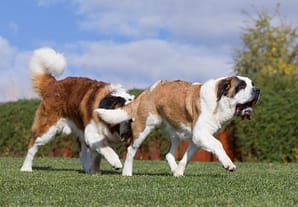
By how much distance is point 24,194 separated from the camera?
22.9 ft

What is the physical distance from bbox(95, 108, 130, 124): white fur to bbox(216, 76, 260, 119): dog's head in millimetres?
1499

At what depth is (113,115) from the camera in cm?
989

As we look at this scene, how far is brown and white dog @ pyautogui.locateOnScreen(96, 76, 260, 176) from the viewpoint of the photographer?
924 cm

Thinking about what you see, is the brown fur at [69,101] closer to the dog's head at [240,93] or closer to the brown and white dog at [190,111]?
the brown and white dog at [190,111]

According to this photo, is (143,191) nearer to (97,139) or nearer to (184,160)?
(184,160)

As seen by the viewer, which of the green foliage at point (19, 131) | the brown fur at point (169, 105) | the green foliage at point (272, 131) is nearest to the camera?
the brown fur at point (169, 105)

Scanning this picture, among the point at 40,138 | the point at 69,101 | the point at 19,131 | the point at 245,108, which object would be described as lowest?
the point at 19,131

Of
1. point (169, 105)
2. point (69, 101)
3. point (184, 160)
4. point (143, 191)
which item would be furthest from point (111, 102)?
point (143, 191)

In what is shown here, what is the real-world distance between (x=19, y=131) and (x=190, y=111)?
12.0 m

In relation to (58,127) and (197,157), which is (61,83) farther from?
(197,157)

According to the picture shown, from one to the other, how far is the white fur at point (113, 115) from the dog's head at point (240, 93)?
150 centimetres

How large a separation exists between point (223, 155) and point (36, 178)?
2.41m

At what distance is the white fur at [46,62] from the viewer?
11.6m

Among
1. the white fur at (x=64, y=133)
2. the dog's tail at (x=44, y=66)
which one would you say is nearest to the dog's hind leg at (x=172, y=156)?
the white fur at (x=64, y=133)
